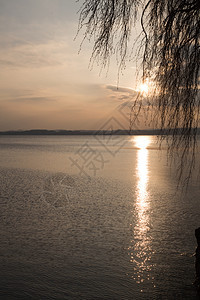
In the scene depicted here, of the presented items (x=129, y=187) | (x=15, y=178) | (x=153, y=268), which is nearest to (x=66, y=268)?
(x=153, y=268)

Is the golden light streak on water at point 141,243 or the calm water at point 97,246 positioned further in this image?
the golden light streak on water at point 141,243

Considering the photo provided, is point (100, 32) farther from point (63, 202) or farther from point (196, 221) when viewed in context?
point (63, 202)

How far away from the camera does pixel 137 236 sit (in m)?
5.60

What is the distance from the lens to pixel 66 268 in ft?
13.9

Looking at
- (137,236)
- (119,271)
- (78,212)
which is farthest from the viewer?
(78,212)

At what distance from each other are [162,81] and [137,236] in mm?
3562

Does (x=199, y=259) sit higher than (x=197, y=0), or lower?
lower

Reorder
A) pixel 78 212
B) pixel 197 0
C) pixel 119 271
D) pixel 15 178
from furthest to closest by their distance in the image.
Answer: pixel 15 178
pixel 78 212
pixel 119 271
pixel 197 0

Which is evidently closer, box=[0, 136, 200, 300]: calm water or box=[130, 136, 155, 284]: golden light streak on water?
box=[0, 136, 200, 300]: calm water

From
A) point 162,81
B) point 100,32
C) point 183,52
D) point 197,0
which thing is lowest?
point 162,81

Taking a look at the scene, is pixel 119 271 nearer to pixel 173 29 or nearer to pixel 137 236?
pixel 137 236

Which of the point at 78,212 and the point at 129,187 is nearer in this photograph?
the point at 78,212

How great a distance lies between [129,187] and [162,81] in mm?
8657

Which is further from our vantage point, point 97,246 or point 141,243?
point 141,243
